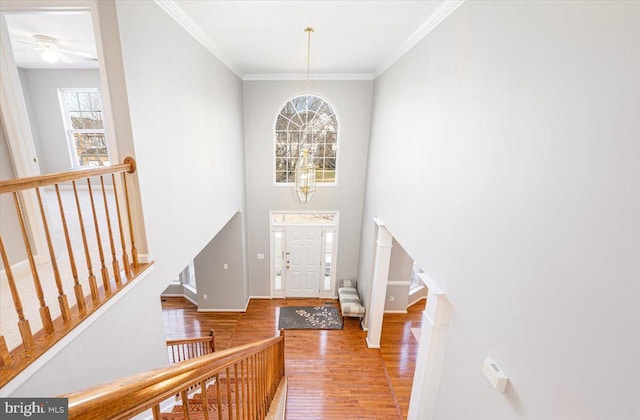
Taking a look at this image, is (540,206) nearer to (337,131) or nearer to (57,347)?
(57,347)

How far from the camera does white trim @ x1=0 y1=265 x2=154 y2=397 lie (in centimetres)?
115

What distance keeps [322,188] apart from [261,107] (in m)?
2.15

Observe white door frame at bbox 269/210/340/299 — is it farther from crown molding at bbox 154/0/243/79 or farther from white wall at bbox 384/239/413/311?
crown molding at bbox 154/0/243/79

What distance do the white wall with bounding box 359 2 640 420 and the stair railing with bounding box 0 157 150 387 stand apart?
233 centimetres

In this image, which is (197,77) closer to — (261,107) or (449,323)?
(261,107)

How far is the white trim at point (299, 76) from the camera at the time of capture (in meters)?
5.21

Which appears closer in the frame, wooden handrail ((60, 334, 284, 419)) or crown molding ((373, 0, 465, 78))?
wooden handrail ((60, 334, 284, 419))

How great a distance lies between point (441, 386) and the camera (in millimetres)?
2326

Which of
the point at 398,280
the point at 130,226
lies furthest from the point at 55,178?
the point at 398,280

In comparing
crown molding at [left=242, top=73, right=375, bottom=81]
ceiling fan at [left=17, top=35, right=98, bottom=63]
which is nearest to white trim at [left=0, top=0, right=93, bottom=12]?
ceiling fan at [left=17, top=35, right=98, bottom=63]

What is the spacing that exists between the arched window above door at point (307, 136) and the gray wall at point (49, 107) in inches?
143

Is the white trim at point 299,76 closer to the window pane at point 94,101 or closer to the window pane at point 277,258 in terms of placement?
the window pane at point 94,101

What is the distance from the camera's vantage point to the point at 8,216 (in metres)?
2.12

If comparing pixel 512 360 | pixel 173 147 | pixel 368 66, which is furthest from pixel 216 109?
pixel 512 360
